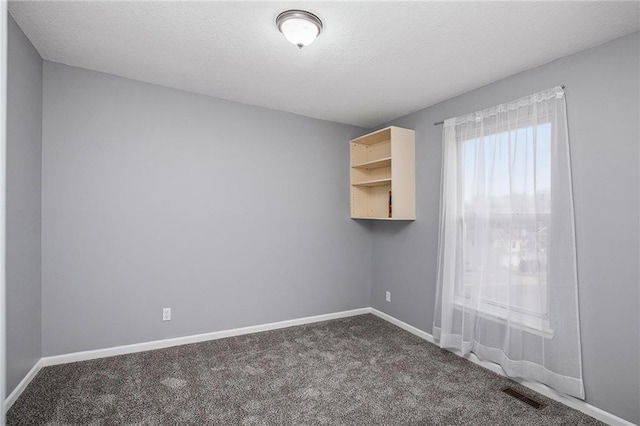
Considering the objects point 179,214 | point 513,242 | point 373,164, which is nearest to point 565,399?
point 513,242

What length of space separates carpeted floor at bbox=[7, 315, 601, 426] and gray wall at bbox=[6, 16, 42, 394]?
0.32m

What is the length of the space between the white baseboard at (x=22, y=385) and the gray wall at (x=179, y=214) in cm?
14

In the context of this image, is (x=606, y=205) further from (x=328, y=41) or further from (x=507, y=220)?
(x=328, y=41)

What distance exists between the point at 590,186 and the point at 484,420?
172 centimetres

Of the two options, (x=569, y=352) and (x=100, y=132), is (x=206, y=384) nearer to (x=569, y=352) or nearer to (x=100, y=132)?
(x=100, y=132)

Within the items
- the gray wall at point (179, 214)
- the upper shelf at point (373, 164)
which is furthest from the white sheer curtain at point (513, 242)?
the gray wall at point (179, 214)

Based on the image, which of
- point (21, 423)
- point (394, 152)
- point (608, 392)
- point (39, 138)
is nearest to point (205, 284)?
point (21, 423)

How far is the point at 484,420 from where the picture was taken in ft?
7.09

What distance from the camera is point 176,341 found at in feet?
10.6

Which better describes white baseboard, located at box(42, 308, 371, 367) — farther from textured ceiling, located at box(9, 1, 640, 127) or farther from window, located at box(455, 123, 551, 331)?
textured ceiling, located at box(9, 1, 640, 127)

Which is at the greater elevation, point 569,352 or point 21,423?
point 569,352

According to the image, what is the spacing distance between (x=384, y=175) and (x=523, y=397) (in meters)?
2.62

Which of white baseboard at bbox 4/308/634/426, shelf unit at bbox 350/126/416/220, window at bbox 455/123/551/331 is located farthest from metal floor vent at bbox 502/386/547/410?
shelf unit at bbox 350/126/416/220

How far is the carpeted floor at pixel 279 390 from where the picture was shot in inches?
84.8
